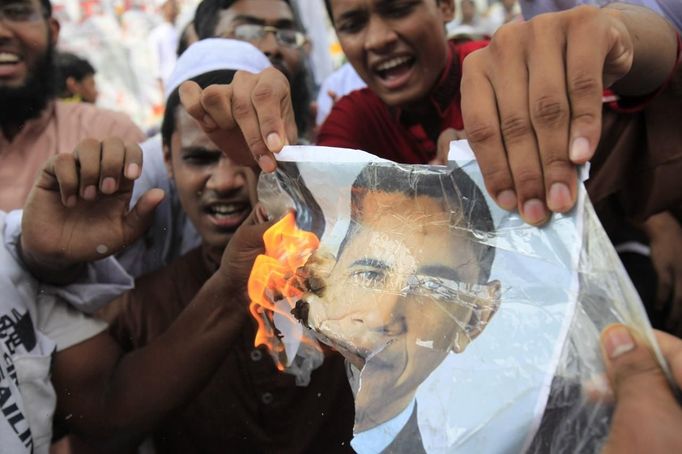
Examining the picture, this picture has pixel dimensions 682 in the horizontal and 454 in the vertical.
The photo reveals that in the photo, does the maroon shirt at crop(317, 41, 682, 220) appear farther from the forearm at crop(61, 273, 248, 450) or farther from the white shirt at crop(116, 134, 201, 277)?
the white shirt at crop(116, 134, 201, 277)

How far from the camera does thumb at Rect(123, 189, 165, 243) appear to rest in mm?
1445

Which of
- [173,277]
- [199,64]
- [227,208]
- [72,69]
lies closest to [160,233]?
[173,277]

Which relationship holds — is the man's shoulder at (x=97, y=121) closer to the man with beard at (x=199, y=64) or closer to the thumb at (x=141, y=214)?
the man with beard at (x=199, y=64)

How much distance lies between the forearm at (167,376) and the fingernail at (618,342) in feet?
3.24

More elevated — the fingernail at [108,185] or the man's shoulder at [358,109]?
the fingernail at [108,185]

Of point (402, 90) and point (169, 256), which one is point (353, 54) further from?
point (169, 256)

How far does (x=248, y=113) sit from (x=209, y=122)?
0.12 m

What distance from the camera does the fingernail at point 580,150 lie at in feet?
2.51

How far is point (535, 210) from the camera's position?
0.80m

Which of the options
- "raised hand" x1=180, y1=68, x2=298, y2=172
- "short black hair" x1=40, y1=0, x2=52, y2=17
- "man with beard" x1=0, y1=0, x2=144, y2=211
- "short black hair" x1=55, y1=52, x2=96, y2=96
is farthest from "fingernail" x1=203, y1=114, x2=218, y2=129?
"short black hair" x1=55, y1=52, x2=96, y2=96

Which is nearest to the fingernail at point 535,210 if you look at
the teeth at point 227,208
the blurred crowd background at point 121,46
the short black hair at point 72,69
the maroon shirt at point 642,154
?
the maroon shirt at point 642,154

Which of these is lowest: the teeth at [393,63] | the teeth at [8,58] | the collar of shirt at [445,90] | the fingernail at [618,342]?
the collar of shirt at [445,90]

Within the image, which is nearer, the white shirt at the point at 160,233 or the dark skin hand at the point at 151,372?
the dark skin hand at the point at 151,372

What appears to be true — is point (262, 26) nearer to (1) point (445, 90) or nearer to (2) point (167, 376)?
(1) point (445, 90)
